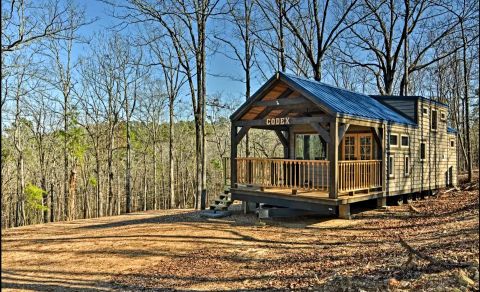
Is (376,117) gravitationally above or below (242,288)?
above

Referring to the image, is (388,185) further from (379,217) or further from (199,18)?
(199,18)

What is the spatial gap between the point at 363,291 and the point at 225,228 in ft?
23.0

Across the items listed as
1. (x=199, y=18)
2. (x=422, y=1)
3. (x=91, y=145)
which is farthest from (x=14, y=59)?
(x=422, y=1)

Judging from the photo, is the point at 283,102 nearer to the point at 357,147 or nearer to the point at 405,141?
the point at 357,147

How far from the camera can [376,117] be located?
39.1ft

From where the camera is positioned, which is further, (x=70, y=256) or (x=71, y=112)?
(x=71, y=112)

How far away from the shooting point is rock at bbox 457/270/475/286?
14.4 ft

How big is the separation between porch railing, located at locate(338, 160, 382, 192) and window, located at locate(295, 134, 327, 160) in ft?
9.56

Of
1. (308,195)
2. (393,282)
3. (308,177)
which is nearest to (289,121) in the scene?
(308,177)

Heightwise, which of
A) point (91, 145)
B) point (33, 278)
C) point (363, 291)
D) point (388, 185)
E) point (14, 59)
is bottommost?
point (33, 278)

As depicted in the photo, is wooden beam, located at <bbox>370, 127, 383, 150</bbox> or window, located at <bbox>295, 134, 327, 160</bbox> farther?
window, located at <bbox>295, 134, 327, 160</bbox>

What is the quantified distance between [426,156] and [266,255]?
10973 millimetres

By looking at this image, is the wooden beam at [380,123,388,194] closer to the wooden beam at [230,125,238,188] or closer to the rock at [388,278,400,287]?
the wooden beam at [230,125,238,188]

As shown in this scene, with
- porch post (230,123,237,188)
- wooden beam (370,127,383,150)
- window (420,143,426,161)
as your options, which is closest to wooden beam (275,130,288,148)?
porch post (230,123,237,188)
